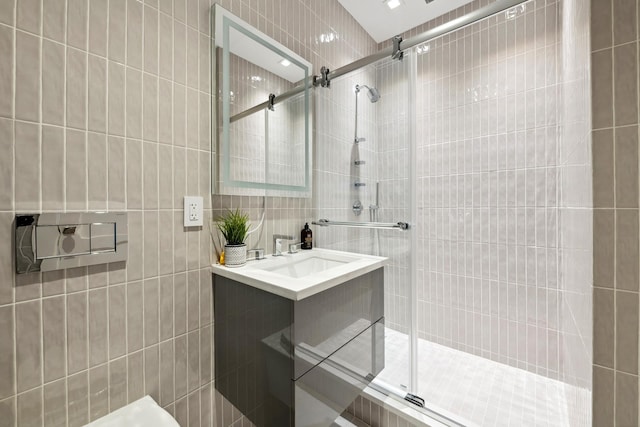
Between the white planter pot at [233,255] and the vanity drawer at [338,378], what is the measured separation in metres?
0.45

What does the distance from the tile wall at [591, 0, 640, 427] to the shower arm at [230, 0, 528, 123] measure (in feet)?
1.62

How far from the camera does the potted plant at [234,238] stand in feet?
3.71

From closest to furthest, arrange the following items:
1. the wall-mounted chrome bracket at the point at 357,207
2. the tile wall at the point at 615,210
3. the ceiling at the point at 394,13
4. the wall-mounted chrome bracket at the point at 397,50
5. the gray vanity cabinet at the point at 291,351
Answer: the tile wall at the point at 615,210 → the gray vanity cabinet at the point at 291,351 → the wall-mounted chrome bracket at the point at 397,50 → the wall-mounted chrome bracket at the point at 357,207 → the ceiling at the point at 394,13

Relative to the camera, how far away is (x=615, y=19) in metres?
0.64

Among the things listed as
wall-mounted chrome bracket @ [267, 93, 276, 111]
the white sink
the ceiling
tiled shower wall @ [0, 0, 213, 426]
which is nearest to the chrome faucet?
the white sink

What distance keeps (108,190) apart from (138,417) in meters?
0.72

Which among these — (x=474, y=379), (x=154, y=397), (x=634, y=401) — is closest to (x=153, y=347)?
(x=154, y=397)

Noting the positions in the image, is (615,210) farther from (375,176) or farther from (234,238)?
(234,238)

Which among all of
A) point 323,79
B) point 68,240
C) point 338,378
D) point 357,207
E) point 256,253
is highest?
point 323,79

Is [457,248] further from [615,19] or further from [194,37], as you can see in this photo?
[194,37]

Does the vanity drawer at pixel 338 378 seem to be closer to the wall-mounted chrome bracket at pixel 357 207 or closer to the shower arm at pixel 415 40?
the wall-mounted chrome bracket at pixel 357 207

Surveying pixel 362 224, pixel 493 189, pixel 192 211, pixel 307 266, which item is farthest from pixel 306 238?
pixel 493 189

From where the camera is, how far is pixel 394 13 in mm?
2039

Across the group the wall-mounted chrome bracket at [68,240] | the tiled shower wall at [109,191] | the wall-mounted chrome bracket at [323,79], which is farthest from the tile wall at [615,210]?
the wall-mounted chrome bracket at [68,240]
